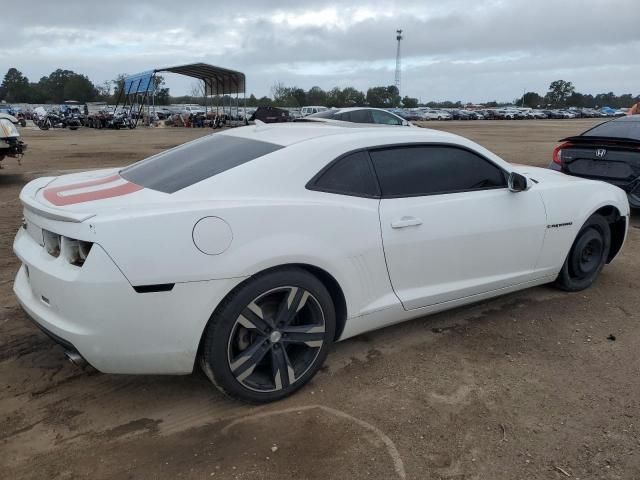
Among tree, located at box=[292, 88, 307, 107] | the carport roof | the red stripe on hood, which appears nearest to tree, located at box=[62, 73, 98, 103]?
tree, located at box=[292, 88, 307, 107]

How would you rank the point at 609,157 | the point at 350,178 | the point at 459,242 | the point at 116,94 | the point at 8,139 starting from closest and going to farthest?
the point at 350,178 < the point at 459,242 < the point at 609,157 < the point at 8,139 < the point at 116,94

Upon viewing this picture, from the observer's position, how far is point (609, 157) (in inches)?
281

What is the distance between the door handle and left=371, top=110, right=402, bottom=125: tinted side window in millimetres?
14329

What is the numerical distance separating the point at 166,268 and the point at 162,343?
38 centimetres

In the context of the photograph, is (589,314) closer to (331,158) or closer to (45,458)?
(331,158)

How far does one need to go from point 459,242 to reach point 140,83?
1474 inches

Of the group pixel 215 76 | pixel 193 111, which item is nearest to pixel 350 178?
pixel 215 76

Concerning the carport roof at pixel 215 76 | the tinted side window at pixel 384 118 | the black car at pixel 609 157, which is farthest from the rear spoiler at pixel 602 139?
the carport roof at pixel 215 76

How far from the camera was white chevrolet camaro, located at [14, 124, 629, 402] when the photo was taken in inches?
98.9

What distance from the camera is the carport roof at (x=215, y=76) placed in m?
31.7

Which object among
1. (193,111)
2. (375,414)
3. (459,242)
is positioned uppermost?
(193,111)

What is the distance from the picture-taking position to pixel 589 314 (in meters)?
4.24

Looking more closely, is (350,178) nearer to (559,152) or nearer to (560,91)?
(559,152)

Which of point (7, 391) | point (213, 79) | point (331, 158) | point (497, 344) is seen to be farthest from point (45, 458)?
point (213, 79)
